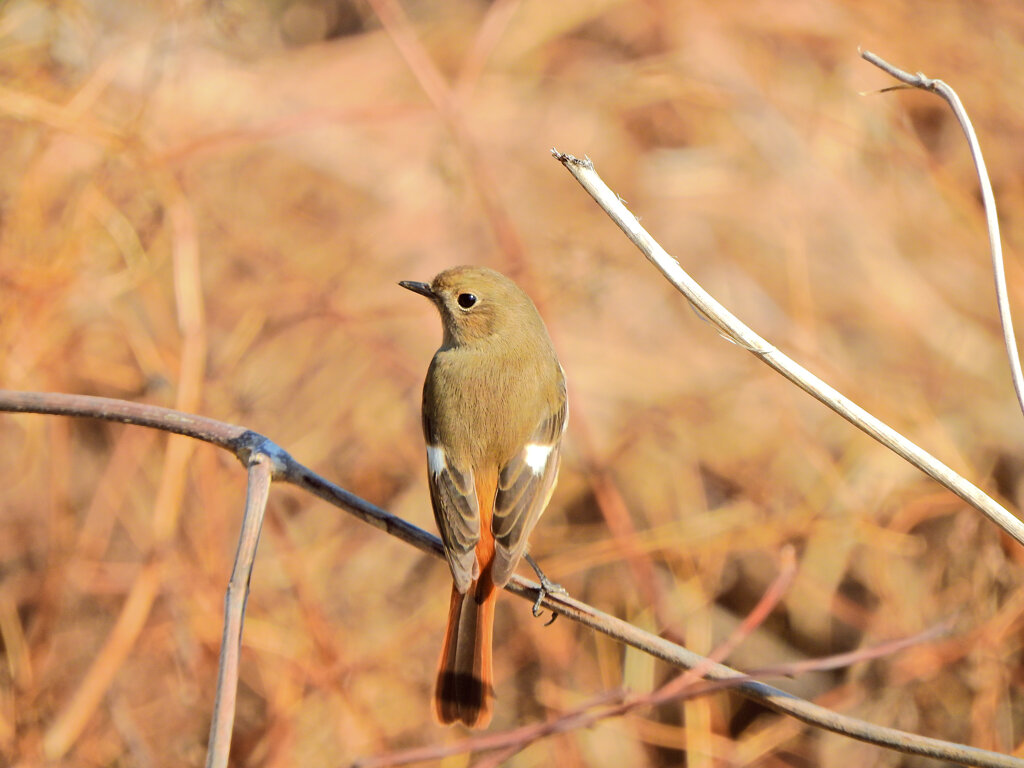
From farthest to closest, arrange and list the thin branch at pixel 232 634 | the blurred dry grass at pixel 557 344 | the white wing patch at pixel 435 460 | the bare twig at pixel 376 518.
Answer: the blurred dry grass at pixel 557 344 < the white wing patch at pixel 435 460 < the bare twig at pixel 376 518 < the thin branch at pixel 232 634

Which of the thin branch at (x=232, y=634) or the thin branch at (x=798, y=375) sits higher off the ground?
the thin branch at (x=798, y=375)

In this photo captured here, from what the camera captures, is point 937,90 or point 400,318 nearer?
point 937,90

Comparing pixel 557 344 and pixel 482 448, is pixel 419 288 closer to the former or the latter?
pixel 482 448

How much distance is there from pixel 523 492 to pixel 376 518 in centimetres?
76

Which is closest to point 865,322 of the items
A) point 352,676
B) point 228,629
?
point 352,676

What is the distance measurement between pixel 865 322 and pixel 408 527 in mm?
3426

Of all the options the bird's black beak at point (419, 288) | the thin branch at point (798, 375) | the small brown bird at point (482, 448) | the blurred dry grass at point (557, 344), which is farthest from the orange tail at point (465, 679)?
the blurred dry grass at point (557, 344)

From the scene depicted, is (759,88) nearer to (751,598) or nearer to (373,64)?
(373,64)

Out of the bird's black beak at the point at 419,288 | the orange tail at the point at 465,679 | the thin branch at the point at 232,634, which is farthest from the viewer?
the bird's black beak at the point at 419,288

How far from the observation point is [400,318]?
195 inches

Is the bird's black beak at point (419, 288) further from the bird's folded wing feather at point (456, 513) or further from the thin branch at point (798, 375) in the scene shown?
the thin branch at point (798, 375)

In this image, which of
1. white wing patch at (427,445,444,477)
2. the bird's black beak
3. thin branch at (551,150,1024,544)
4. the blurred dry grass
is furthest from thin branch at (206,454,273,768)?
the blurred dry grass

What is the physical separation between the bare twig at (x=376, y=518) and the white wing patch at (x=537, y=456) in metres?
0.79

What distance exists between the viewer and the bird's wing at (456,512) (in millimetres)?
2537
